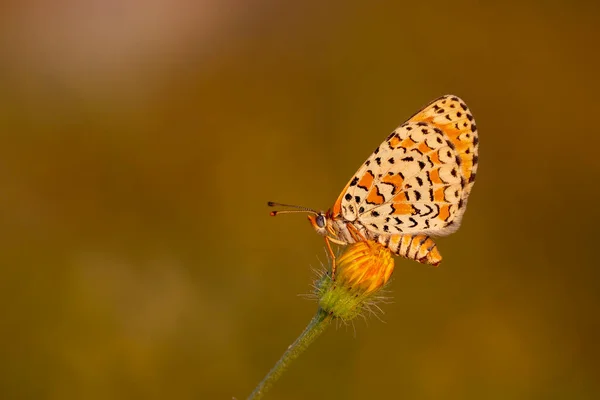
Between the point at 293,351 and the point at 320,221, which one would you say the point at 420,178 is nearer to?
the point at 320,221

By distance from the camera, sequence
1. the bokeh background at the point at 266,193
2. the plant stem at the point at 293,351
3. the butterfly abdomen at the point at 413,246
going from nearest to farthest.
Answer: the plant stem at the point at 293,351, the butterfly abdomen at the point at 413,246, the bokeh background at the point at 266,193

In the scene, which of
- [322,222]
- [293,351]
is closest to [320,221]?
[322,222]

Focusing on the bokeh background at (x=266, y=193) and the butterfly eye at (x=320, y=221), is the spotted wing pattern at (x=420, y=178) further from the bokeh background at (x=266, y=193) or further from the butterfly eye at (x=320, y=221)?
the bokeh background at (x=266, y=193)

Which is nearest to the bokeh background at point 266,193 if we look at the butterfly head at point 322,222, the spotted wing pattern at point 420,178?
the butterfly head at point 322,222

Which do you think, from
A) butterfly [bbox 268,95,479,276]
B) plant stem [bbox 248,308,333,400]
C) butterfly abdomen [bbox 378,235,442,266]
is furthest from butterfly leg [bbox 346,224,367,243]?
plant stem [bbox 248,308,333,400]

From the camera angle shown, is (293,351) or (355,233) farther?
(355,233)

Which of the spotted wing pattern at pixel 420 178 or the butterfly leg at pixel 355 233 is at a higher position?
the spotted wing pattern at pixel 420 178
